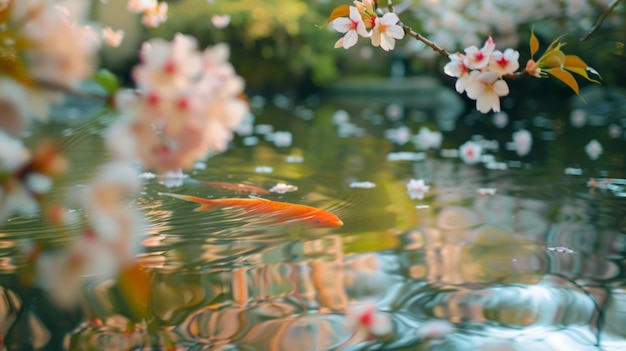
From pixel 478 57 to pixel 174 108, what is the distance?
55 cm

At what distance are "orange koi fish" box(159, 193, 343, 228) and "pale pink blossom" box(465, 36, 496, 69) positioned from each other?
27.7 inches

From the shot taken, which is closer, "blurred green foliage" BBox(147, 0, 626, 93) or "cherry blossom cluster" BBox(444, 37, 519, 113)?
"cherry blossom cluster" BBox(444, 37, 519, 113)

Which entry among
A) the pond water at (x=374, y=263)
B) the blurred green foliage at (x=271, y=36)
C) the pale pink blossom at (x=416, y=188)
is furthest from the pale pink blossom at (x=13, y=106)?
the blurred green foliage at (x=271, y=36)

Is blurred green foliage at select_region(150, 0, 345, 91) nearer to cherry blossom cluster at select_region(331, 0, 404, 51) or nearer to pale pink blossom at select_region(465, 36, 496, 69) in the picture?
cherry blossom cluster at select_region(331, 0, 404, 51)

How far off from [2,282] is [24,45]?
0.80 meters

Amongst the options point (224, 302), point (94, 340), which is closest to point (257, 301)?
point (224, 302)

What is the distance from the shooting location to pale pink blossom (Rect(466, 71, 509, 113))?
2.95 feet

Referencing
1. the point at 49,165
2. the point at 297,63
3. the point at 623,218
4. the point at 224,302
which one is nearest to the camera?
the point at 49,165

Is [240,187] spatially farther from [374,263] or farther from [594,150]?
[594,150]

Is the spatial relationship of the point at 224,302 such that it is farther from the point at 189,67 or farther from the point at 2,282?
the point at 189,67

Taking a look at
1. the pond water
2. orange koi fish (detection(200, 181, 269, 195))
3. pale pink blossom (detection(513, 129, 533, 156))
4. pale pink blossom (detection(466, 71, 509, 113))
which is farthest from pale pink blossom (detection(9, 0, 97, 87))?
pale pink blossom (detection(513, 129, 533, 156))

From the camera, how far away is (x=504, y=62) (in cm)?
90

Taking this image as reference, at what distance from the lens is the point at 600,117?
469cm

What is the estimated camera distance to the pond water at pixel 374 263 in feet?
3.16
